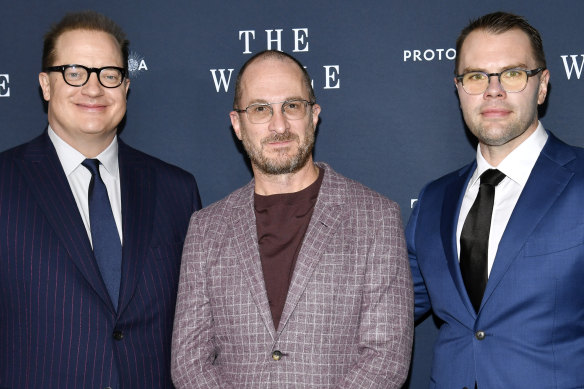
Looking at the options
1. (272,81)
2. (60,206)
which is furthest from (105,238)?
(272,81)

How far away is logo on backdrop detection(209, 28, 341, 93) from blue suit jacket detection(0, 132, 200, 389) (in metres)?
0.93

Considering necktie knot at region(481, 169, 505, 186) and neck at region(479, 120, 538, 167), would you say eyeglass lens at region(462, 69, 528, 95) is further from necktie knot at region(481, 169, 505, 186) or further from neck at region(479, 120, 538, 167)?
necktie knot at region(481, 169, 505, 186)

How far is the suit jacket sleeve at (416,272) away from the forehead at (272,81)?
27.0 inches

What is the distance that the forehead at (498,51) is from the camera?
96.0 inches

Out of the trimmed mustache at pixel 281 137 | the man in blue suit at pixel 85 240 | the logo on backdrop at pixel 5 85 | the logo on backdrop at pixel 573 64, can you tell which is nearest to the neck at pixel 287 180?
the trimmed mustache at pixel 281 137

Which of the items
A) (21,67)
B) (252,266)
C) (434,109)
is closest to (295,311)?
(252,266)

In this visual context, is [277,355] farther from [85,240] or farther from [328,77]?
[328,77]

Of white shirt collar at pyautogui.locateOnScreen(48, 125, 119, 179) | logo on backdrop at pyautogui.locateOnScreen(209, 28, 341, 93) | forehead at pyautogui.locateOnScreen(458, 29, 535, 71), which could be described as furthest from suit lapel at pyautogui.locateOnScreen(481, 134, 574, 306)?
white shirt collar at pyautogui.locateOnScreen(48, 125, 119, 179)

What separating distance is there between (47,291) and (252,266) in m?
0.72

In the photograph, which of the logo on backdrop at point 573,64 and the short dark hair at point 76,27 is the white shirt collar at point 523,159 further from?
the short dark hair at point 76,27

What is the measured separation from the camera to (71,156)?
2.56m

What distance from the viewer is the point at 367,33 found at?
310cm

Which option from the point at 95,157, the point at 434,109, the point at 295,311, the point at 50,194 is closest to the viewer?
the point at 295,311

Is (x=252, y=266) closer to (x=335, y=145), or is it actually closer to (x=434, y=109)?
(x=335, y=145)
